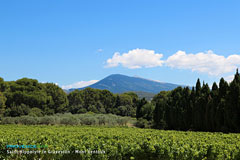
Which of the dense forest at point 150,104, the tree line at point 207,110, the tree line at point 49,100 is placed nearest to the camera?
the tree line at point 207,110

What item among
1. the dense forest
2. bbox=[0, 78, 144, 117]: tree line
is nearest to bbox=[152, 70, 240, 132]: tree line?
the dense forest

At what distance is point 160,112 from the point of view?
54.7m

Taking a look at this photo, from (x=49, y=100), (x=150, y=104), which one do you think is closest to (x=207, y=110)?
(x=150, y=104)

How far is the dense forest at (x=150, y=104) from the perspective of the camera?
3622 centimetres

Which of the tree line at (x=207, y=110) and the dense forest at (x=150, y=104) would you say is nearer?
the tree line at (x=207, y=110)

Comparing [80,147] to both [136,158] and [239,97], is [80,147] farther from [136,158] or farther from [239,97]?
[239,97]

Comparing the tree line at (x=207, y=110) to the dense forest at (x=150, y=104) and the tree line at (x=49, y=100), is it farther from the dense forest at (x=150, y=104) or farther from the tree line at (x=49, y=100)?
the tree line at (x=49, y=100)

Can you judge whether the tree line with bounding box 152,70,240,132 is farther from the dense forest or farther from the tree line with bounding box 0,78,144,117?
the tree line with bounding box 0,78,144,117

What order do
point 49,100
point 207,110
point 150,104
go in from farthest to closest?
point 49,100 < point 150,104 < point 207,110

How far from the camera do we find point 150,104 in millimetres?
74250

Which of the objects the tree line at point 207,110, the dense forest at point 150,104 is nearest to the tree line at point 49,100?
the dense forest at point 150,104

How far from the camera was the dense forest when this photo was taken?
36219 millimetres

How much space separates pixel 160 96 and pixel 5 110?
48.5 m

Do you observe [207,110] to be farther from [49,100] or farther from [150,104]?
[49,100]
